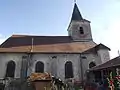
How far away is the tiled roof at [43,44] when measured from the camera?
20731mm

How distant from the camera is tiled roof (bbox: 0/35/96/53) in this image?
68.0 feet

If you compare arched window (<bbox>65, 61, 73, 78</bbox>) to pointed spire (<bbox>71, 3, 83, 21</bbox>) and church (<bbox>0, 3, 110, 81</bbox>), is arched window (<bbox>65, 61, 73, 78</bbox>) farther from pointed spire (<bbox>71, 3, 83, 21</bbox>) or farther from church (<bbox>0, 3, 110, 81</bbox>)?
pointed spire (<bbox>71, 3, 83, 21</bbox>)

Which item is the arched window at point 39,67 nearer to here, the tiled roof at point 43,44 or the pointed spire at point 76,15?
the tiled roof at point 43,44

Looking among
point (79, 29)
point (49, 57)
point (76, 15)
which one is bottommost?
point (49, 57)

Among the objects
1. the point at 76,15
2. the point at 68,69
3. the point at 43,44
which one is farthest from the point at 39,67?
the point at 76,15

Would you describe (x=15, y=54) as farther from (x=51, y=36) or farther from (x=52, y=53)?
(x=51, y=36)

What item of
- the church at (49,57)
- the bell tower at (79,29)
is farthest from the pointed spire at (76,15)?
the church at (49,57)

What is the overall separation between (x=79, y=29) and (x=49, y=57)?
883 centimetres

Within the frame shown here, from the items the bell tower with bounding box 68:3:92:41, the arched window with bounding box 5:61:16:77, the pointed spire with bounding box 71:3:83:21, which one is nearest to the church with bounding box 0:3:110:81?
the arched window with bounding box 5:61:16:77

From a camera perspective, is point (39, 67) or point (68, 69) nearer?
point (39, 67)

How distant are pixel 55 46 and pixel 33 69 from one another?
493cm

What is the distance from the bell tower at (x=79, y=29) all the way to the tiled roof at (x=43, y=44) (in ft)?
3.76

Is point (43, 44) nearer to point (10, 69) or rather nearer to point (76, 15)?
point (10, 69)

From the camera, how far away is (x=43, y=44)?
2281 centimetres
